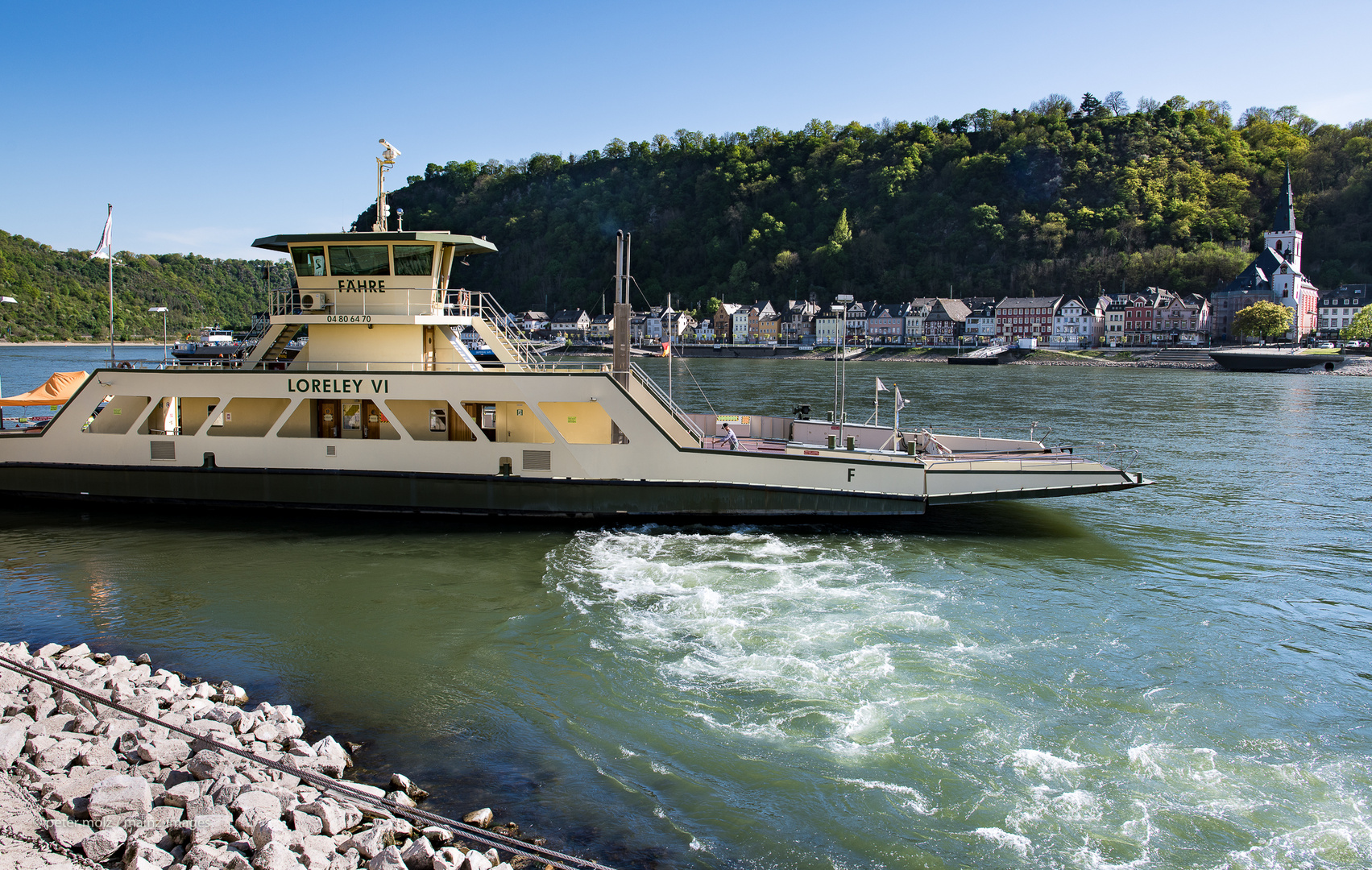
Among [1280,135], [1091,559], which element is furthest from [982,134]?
[1091,559]

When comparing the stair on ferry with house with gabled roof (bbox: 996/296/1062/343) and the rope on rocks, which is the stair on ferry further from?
house with gabled roof (bbox: 996/296/1062/343)

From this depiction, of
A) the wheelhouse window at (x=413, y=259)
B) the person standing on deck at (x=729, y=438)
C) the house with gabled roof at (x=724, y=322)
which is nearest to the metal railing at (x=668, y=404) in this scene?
the person standing on deck at (x=729, y=438)

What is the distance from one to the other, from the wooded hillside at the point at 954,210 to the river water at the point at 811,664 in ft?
430

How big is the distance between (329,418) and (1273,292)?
126229 millimetres

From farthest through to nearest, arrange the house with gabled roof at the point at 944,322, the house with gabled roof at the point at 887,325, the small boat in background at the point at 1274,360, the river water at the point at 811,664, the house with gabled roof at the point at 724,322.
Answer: the house with gabled roof at the point at 724,322
the house with gabled roof at the point at 887,325
the house with gabled roof at the point at 944,322
the small boat in background at the point at 1274,360
the river water at the point at 811,664

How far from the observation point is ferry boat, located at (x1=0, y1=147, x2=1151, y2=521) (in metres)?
15.2

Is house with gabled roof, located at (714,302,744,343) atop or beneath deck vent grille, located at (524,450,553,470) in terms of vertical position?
atop

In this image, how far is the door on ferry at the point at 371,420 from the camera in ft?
52.7

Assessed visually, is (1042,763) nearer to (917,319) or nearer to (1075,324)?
(1075,324)

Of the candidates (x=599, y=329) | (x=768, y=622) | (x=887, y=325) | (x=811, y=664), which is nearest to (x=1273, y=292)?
(x=887, y=325)

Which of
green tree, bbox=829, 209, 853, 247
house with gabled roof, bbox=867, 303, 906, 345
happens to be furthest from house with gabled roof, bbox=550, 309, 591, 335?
house with gabled roof, bbox=867, 303, 906, 345

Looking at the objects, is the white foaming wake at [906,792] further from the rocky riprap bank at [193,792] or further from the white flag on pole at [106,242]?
the white flag on pole at [106,242]

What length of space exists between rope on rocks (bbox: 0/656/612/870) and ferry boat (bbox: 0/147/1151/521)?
27.8 feet

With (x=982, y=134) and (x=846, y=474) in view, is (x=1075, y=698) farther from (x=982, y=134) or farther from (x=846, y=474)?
(x=982, y=134)
